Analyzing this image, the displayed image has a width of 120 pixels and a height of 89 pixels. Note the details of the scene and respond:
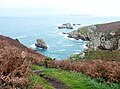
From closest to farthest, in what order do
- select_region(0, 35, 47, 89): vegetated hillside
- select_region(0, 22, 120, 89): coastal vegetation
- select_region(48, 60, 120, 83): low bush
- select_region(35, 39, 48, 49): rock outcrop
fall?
select_region(0, 35, 47, 89): vegetated hillside → select_region(0, 22, 120, 89): coastal vegetation → select_region(48, 60, 120, 83): low bush → select_region(35, 39, 48, 49): rock outcrop

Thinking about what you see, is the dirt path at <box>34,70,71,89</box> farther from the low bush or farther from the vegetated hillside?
the vegetated hillside

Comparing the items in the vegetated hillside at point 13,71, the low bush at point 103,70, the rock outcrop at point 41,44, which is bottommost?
the rock outcrop at point 41,44

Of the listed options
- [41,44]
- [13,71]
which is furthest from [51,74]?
[41,44]

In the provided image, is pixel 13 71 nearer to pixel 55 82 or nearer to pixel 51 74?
pixel 55 82

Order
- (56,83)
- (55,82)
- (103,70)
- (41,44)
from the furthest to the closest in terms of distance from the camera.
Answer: (41,44)
(103,70)
(55,82)
(56,83)

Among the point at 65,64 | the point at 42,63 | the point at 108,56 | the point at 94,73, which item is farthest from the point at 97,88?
the point at 108,56

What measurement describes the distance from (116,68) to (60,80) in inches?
152

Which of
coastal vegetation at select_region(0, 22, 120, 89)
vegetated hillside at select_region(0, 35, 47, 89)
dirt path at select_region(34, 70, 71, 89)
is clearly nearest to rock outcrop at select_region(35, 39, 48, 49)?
coastal vegetation at select_region(0, 22, 120, 89)

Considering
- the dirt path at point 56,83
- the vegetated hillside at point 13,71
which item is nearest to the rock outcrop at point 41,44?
the dirt path at point 56,83

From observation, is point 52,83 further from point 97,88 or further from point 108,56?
point 108,56

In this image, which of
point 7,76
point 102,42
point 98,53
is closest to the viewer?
point 7,76

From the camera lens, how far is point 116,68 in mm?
20000

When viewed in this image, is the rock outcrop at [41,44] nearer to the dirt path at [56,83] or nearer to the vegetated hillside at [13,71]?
the dirt path at [56,83]

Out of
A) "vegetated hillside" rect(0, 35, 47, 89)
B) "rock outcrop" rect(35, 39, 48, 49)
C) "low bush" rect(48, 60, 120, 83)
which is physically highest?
"vegetated hillside" rect(0, 35, 47, 89)
